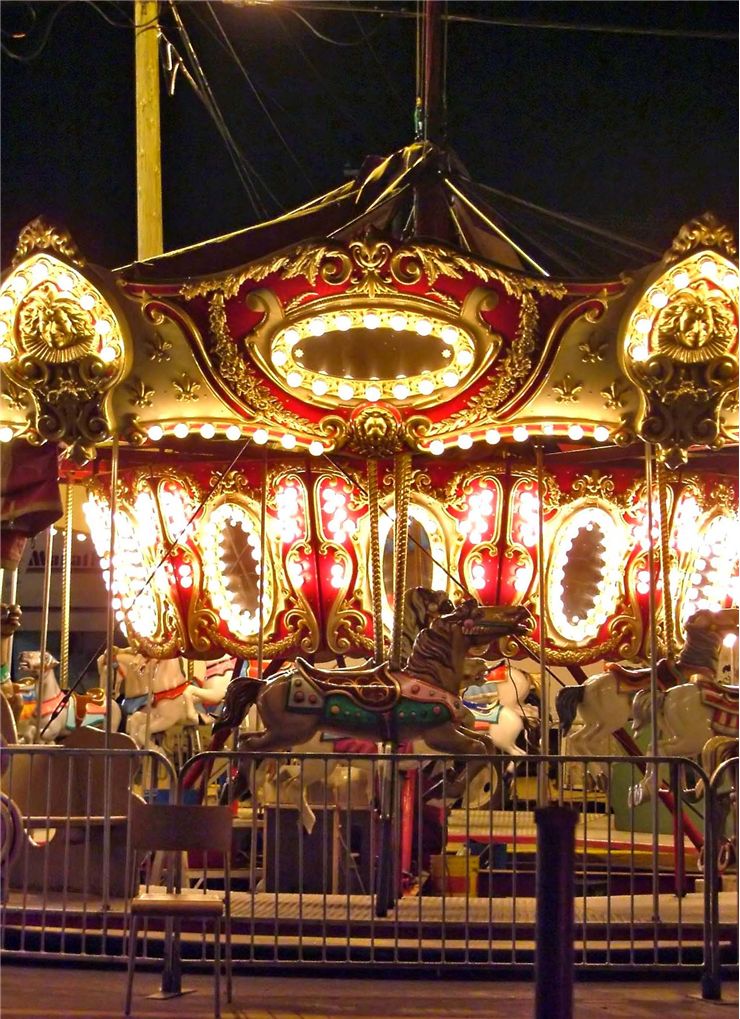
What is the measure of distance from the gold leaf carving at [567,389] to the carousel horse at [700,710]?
2.30 m

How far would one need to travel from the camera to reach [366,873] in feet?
31.5

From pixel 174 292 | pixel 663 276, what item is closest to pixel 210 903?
pixel 174 292

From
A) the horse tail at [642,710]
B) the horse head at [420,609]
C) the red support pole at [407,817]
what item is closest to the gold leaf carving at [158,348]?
the horse head at [420,609]

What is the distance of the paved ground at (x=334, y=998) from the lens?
18.4ft

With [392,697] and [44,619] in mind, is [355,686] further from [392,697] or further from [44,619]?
[44,619]

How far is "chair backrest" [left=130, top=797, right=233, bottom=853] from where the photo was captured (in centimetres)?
562

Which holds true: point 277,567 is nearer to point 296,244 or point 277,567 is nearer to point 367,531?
point 367,531

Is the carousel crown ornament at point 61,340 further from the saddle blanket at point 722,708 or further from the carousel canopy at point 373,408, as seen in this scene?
the saddle blanket at point 722,708

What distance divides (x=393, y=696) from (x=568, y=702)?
2.29 metres

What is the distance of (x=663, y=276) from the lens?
759 centimetres

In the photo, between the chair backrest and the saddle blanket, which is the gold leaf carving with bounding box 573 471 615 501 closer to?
the saddle blanket

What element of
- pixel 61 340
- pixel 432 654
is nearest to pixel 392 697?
pixel 432 654

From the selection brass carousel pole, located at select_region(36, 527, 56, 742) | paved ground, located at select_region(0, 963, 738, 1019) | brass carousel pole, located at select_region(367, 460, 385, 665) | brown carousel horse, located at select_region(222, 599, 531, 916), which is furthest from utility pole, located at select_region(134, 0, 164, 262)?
paved ground, located at select_region(0, 963, 738, 1019)

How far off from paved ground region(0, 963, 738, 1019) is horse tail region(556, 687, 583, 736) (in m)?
A: 4.11
